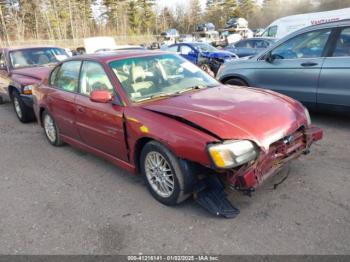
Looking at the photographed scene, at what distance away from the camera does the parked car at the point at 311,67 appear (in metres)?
4.99

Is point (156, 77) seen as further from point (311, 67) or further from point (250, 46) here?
point (250, 46)

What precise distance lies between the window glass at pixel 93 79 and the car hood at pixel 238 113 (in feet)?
2.38

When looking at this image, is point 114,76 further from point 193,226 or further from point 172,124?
point 193,226

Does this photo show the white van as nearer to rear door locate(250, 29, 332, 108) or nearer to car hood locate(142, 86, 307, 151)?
rear door locate(250, 29, 332, 108)

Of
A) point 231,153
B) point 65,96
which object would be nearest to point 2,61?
point 65,96

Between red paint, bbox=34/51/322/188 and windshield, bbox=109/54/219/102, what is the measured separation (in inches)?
4.8

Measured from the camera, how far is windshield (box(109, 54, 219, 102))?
145 inches

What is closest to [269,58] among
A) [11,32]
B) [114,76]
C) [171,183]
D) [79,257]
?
[114,76]

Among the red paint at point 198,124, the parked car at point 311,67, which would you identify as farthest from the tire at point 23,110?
the parked car at point 311,67

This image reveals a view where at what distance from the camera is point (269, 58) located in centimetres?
594

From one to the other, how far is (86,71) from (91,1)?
208 feet

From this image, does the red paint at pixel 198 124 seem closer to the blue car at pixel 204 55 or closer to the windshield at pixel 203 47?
the blue car at pixel 204 55

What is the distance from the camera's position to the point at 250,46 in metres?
16.5

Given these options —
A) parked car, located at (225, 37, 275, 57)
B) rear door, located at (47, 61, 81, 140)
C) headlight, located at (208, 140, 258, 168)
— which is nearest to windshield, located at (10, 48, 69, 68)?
rear door, located at (47, 61, 81, 140)
